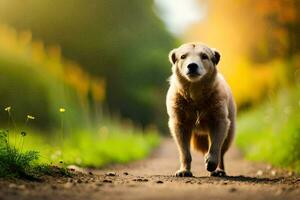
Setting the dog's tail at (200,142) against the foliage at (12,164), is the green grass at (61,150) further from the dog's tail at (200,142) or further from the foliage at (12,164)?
the dog's tail at (200,142)

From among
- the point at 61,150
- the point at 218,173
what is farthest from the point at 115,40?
the point at 218,173

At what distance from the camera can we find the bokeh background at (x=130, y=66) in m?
14.4

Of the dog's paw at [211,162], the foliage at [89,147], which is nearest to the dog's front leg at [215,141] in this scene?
the dog's paw at [211,162]

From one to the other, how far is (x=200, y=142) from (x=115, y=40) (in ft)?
72.1

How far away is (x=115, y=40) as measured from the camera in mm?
31609

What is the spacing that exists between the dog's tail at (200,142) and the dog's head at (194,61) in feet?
3.89

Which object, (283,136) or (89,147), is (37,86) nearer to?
(89,147)

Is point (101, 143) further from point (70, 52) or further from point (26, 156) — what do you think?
point (70, 52)

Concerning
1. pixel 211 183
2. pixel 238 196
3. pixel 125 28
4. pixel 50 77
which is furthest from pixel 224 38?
pixel 238 196

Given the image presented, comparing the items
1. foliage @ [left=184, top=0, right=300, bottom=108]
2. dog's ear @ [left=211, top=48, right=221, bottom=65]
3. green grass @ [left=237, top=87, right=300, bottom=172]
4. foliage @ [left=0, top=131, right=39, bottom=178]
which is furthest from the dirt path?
foliage @ [left=184, top=0, right=300, bottom=108]

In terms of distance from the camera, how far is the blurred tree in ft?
87.9

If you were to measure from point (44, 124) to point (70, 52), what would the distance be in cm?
1384

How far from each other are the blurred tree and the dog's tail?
16223 millimetres

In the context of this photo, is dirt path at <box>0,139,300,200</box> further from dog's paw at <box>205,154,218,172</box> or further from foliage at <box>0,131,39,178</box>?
dog's paw at <box>205,154,218,172</box>
